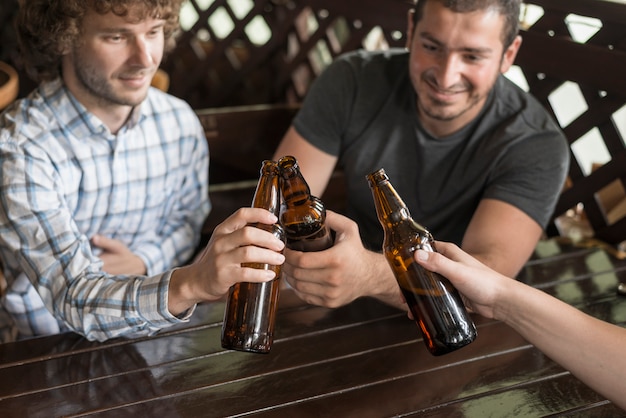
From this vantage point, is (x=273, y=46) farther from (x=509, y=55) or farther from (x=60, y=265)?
(x=60, y=265)

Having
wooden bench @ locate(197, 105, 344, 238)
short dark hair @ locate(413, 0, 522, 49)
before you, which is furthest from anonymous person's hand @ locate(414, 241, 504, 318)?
wooden bench @ locate(197, 105, 344, 238)

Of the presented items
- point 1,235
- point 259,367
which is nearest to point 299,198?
point 259,367

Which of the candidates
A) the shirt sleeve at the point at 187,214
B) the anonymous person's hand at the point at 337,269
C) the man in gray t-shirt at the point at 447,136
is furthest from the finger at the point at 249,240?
the shirt sleeve at the point at 187,214

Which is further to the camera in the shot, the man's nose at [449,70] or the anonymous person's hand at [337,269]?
the man's nose at [449,70]

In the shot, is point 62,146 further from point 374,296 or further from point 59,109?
point 374,296

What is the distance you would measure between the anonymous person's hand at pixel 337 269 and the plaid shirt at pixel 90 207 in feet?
0.73

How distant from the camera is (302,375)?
119cm

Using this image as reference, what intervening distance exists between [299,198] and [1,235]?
61 cm

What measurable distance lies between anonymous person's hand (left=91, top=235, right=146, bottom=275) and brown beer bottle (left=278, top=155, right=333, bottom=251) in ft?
1.89

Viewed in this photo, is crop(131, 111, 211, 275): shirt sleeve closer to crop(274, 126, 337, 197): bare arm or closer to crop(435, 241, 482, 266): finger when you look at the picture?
crop(274, 126, 337, 197): bare arm

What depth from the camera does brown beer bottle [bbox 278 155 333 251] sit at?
1085 mm

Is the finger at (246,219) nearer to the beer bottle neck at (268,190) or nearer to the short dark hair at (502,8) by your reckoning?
the beer bottle neck at (268,190)

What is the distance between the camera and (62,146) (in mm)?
1501

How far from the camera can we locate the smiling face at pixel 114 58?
1470 mm
